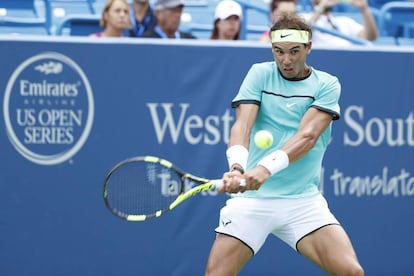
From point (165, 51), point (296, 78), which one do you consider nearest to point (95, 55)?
point (165, 51)

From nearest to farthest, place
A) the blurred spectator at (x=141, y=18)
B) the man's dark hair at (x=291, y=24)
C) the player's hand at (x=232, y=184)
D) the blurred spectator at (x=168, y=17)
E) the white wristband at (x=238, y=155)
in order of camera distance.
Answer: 1. the player's hand at (x=232, y=184)
2. the white wristband at (x=238, y=155)
3. the man's dark hair at (x=291, y=24)
4. the blurred spectator at (x=168, y=17)
5. the blurred spectator at (x=141, y=18)

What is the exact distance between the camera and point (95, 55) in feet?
25.1

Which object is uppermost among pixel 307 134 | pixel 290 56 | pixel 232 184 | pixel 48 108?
pixel 290 56

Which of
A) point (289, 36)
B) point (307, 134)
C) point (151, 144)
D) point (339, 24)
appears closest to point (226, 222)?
point (307, 134)

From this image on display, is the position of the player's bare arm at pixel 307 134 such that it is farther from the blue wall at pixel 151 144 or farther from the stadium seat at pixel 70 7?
the stadium seat at pixel 70 7

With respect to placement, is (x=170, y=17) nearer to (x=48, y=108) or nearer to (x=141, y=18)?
(x=141, y=18)

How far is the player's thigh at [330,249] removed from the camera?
5.72m

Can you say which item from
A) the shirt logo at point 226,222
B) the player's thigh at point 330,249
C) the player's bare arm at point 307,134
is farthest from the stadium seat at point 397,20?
the shirt logo at point 226,222

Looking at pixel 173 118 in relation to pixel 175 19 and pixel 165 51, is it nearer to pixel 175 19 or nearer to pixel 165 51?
pixel 165 51

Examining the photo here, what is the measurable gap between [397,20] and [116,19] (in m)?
3.59

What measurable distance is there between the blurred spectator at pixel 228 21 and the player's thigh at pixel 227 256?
310cm

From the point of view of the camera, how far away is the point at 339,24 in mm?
9734

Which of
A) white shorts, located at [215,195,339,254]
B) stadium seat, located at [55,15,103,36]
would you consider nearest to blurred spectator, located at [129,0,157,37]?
stadium seat, located at [55,15,103,36]

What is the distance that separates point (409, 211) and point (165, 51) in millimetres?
2267
